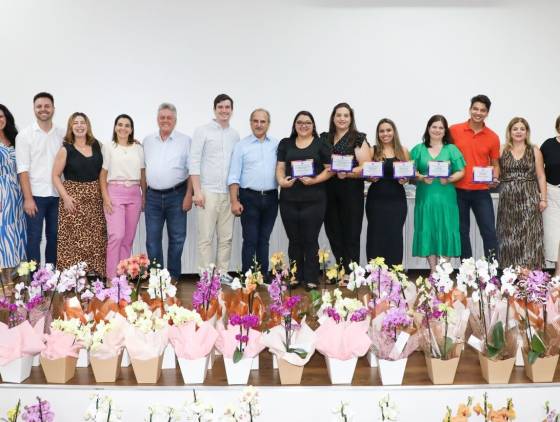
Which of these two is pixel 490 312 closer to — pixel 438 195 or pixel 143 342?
pixel 143 342

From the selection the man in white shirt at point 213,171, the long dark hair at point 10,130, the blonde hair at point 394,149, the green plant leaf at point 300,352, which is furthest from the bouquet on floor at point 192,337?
the long dark hair at point 10,130

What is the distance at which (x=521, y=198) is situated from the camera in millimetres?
4312

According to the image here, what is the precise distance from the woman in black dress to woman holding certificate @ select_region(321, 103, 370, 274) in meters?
0.10

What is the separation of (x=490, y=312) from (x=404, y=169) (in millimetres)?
1684

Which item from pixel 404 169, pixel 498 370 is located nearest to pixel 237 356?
pixel 498 370

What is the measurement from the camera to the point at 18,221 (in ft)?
13.9

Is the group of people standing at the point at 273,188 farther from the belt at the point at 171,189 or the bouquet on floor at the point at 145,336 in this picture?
the bouquet on floor at the point at 145,336

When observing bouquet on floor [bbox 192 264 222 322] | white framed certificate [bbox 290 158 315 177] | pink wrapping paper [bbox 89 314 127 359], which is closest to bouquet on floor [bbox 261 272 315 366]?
bouquet on floor [bbox 192 264 222 322]

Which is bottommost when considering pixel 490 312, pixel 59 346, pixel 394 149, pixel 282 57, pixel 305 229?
pixel 59 346

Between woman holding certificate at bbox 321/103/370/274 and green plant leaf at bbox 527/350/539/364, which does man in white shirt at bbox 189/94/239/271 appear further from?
green plant leaf at bbox 527/350/539/364

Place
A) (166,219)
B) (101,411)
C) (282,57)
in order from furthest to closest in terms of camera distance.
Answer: (282,57) → (166,219) → (101,411)

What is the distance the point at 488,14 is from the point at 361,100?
1.42 m

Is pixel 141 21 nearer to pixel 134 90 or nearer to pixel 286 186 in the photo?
pixel 134 90

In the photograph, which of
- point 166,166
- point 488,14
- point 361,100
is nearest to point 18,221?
point 166,166
